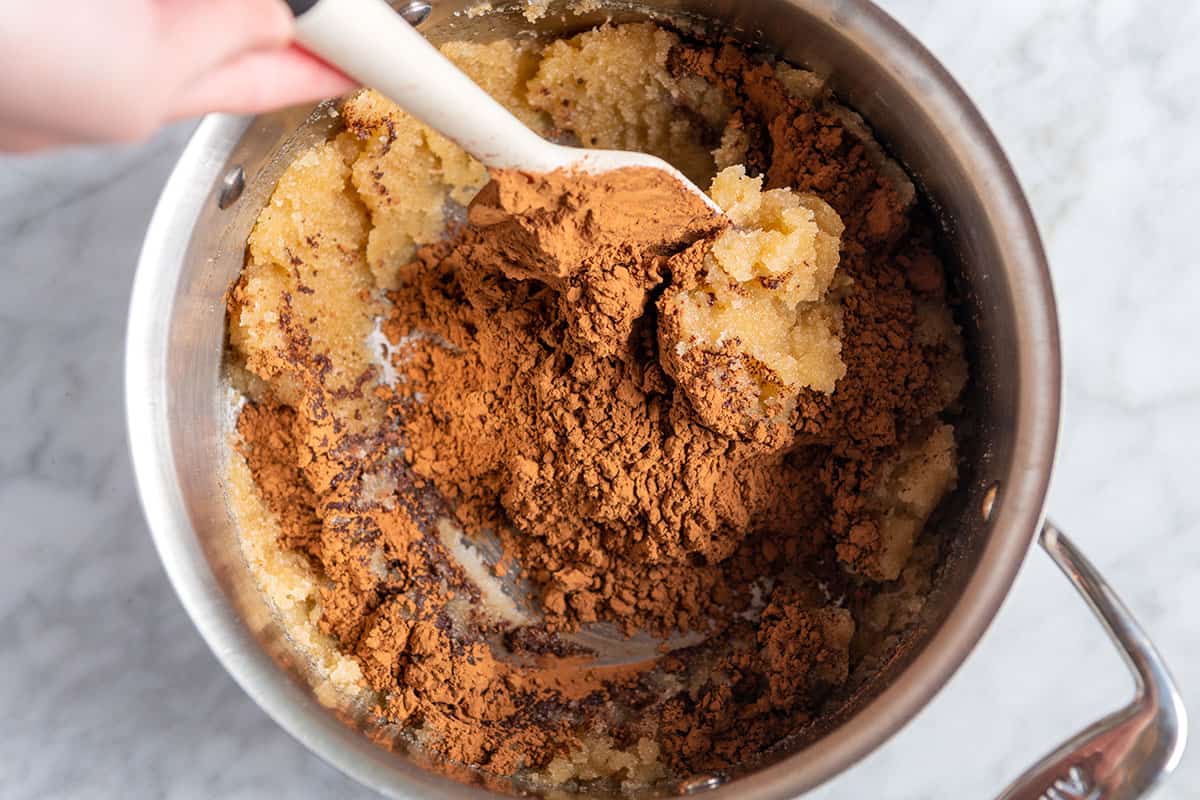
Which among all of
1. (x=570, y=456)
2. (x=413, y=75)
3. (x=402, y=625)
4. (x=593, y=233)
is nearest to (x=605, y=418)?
(x=570, y=456)

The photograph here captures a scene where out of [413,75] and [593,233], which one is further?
[593,233]

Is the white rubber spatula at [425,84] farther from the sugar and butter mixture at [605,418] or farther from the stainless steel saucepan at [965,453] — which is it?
the stainless steel saucepan at [965,453]

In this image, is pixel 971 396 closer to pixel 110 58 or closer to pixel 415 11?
pixel 415 11

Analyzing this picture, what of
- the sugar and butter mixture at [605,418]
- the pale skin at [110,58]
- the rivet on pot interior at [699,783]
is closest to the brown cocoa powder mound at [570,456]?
the sugar and butter mixture at [605,418]

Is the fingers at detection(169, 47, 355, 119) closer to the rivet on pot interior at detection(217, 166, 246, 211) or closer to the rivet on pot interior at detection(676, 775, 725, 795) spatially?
the rivet on pot interior at detection(217, 166, 246, 211)

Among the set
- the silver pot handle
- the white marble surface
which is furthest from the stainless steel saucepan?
the white marble surface

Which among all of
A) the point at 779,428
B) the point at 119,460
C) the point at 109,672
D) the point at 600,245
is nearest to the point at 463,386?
the point at 600,245

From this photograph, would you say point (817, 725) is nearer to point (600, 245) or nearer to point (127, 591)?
point (600, 245)
